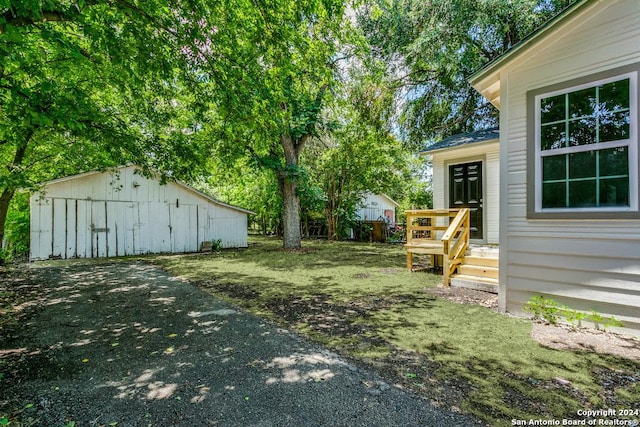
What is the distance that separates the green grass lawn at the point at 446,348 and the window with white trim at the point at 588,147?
177 centimetres

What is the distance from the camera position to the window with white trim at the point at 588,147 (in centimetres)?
345

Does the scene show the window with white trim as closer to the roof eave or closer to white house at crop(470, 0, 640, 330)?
white house at crop(470, 0, 640, 330)

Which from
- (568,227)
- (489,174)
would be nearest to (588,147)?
(568,227)

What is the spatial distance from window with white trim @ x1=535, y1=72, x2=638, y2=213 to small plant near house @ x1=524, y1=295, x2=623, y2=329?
1.24 meters

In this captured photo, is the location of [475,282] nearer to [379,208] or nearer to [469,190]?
[469,190]

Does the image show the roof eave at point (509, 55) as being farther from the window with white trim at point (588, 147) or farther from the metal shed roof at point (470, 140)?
the metal shed roof at point (470, 140)

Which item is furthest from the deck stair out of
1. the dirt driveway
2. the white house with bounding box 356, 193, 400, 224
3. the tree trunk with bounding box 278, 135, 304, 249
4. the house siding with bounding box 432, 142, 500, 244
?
the white house with bounding box 356, 193, 400, 224

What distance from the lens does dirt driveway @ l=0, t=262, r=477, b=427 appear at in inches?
80.9

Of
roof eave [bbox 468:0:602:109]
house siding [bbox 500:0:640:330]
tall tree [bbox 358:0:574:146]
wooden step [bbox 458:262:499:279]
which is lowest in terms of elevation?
wooden step [bbox 458:262:499:279]

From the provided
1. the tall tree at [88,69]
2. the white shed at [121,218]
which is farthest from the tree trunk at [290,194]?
the tall tree at [88,69]

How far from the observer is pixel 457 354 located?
2992 millimetres

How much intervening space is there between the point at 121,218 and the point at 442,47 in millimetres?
14021

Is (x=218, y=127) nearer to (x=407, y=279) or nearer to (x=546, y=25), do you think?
(x=407, y=279)

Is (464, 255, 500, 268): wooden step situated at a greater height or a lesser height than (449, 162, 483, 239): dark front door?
lesser
